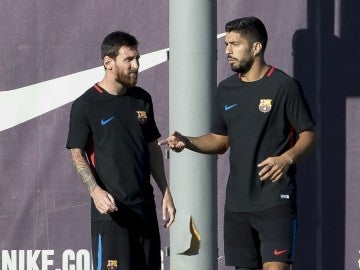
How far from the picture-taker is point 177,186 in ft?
28.4

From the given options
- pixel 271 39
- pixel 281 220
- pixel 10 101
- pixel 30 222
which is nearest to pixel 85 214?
pixel 30 222

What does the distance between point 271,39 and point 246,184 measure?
2.24 meters

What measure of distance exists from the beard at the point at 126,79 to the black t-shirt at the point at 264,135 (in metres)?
0.68

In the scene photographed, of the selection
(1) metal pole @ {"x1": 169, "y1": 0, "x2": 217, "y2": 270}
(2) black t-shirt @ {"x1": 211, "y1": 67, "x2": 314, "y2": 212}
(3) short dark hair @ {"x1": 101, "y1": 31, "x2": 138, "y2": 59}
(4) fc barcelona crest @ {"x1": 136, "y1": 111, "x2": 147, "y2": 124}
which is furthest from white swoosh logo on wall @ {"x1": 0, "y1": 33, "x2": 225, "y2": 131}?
(2) black t-shirt @ {"x1": 211, "y1": 67, "x2": 314, "y2": 212}

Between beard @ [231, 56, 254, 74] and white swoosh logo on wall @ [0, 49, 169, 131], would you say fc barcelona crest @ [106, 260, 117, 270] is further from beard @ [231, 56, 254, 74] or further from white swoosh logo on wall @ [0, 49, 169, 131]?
white swoosh logo on wall @ [0, 49, 169, 131]

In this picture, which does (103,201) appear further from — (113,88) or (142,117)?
(113,88)

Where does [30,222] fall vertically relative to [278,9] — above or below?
below

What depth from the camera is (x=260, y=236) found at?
23.3ft

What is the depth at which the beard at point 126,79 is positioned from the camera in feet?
24.2

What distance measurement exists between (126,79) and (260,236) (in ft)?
4.09

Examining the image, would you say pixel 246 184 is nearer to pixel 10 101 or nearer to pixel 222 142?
pixel 222 142

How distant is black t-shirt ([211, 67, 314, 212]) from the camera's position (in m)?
7.07

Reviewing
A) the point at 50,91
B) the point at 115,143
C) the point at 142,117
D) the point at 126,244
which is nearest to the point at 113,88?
the point at 142,117

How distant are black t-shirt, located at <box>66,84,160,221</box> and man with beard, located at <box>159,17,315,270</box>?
13.9 inches
